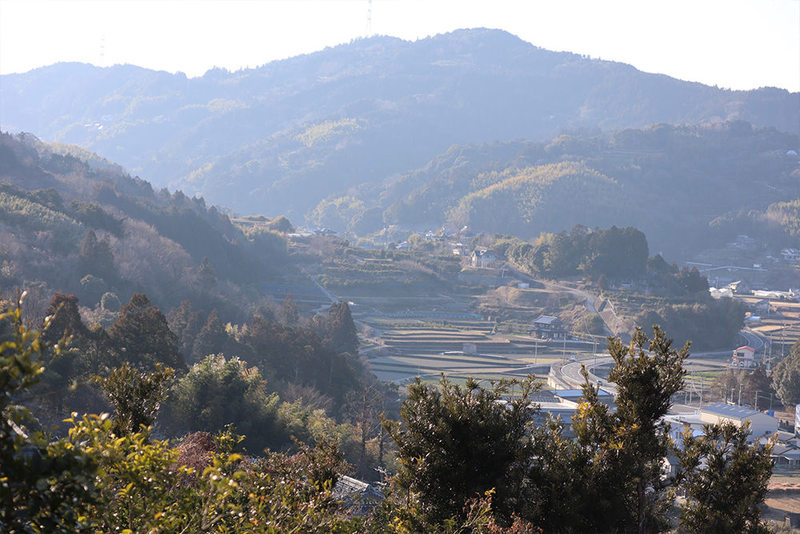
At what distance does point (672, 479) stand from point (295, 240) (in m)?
69.1

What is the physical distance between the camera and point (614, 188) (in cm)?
12300

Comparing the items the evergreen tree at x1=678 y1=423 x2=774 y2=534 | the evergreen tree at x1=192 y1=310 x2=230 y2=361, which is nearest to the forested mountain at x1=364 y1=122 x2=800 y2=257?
the evergreen tree at x1=192 y1=310 x2=230 y2=361

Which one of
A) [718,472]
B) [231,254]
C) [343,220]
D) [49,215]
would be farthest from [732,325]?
[343,220]

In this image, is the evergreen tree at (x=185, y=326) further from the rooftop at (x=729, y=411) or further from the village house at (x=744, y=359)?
the village house at (x=744, y=359)

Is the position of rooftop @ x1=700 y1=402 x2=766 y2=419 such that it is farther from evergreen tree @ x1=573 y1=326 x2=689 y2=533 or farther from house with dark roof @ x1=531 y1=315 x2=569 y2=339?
evergreen tree @ x1=573 y1=326 x2=689 y2=533

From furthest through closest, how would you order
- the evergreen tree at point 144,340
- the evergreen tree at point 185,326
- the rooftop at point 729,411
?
the rooftop at point 729,411, the evergreen tree at point 185,326, the evergreen tree at point 144,340

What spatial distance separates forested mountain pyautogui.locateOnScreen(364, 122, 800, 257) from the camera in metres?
116

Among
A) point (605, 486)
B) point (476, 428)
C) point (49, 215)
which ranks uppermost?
point (49, 215)

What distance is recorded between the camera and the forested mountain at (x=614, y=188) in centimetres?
11625

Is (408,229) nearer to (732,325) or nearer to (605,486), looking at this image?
(732,325)

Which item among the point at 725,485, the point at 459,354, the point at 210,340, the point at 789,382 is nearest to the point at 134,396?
the point at 725,485

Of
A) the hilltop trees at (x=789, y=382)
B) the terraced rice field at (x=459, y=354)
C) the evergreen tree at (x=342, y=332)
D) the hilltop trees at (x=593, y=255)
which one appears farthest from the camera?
the hilltop trees at (x=593, y=255)

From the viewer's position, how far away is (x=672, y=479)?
8.05 meters

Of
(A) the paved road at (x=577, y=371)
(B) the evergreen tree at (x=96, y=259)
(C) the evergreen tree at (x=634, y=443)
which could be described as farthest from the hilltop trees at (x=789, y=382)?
(C) the evergreen tree at (x=634, y=443)
